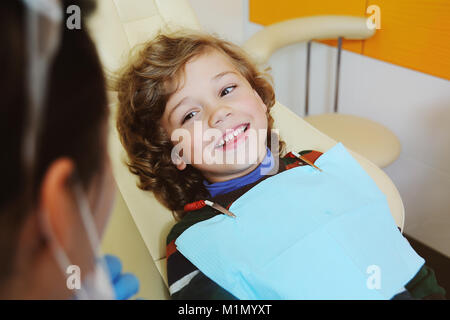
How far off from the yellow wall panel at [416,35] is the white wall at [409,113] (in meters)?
0.03

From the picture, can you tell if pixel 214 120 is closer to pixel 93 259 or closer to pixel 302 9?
pixel 93 259

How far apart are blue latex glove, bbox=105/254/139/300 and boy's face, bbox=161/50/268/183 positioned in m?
0.35

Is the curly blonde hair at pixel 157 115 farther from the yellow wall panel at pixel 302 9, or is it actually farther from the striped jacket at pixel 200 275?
the yellow wall panel at pixel 302 9

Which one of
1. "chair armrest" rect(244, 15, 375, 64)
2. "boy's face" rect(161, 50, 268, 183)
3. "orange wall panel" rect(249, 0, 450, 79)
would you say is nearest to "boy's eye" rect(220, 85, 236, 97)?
"boy's face" rect(161, 50, 268, 183)

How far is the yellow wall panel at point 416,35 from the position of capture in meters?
1.16

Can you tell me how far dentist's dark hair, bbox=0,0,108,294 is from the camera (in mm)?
199

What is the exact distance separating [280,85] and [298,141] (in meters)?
0.88

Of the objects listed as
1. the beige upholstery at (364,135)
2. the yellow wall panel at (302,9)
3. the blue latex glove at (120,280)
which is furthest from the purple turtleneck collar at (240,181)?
the yellow wall panel at (302,9)

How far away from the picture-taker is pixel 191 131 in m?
0.68

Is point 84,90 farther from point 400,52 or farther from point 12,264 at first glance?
point 400,52

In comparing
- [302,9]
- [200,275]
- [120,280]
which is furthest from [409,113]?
[120,280]

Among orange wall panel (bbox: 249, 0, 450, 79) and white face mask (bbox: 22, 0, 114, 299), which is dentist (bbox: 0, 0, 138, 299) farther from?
orange wall panel (bbox: 249, 0, 450, 79)

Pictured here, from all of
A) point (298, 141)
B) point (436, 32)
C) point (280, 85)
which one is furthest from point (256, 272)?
point (280, 85)

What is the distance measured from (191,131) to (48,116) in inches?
18.2
